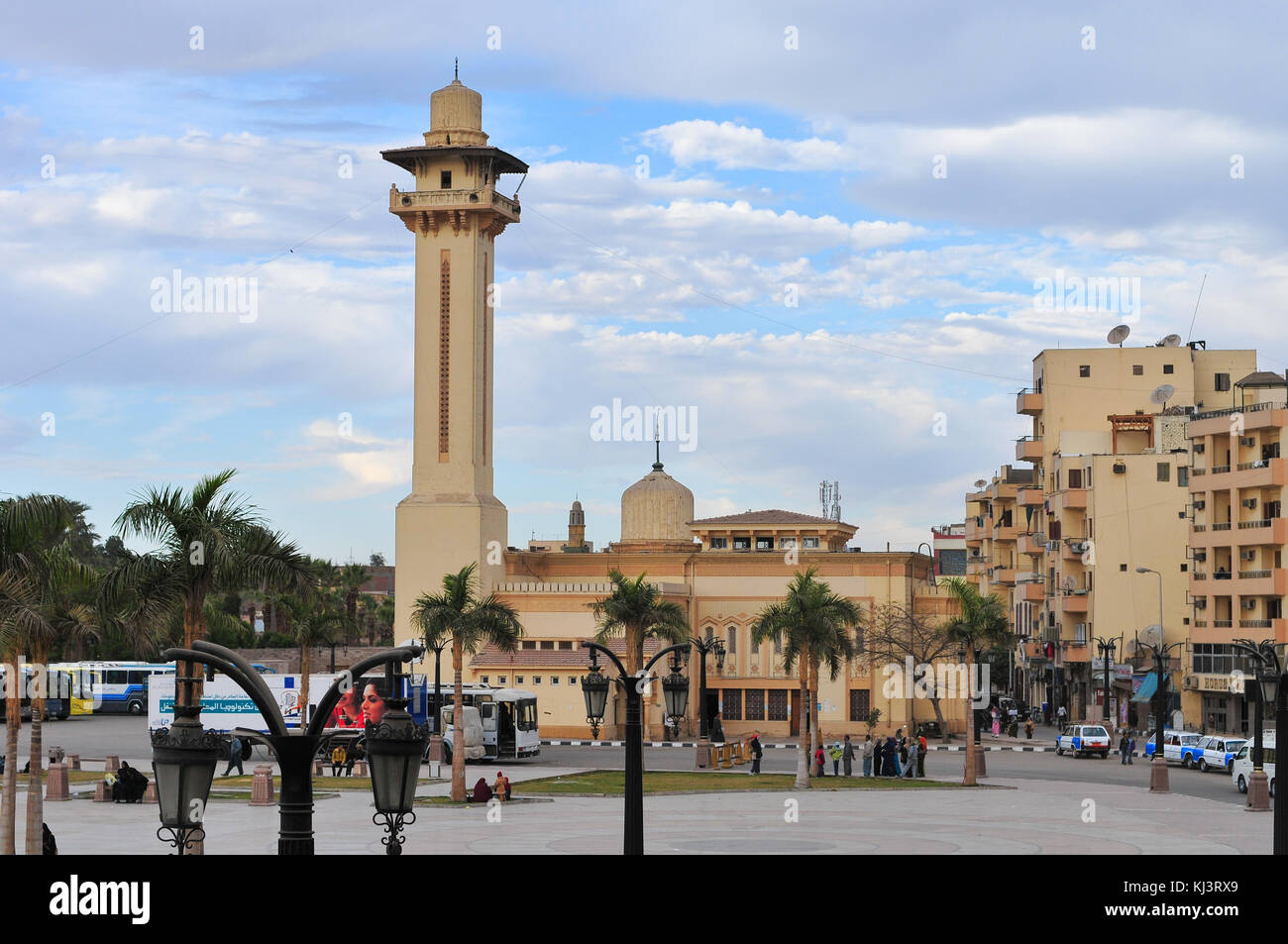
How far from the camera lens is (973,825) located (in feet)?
118

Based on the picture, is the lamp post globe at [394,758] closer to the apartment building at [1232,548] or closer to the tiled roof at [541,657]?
the tiled roof at [541,657]

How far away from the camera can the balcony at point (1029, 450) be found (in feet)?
295

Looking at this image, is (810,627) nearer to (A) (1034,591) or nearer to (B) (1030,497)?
(A) (1034,591)

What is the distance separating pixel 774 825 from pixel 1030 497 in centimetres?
5848

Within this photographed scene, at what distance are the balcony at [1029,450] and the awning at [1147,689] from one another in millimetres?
16681

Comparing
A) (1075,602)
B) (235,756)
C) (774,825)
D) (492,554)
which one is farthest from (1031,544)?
(774,825)

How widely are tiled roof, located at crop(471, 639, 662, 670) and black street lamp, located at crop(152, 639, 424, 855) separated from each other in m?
59.4

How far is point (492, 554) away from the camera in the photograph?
7838 cm
